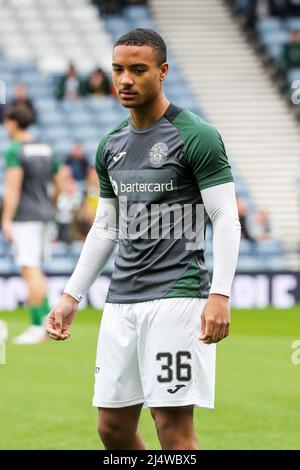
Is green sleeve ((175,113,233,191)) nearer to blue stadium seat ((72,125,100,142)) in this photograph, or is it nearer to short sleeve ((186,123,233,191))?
short sleeve ((186,123,233,191))

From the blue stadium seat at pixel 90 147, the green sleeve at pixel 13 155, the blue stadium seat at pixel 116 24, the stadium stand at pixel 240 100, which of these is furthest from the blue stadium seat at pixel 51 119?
the green sleeve at pixel 13 155

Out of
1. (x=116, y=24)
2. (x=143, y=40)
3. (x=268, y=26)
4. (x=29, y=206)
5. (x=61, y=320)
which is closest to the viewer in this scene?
(x=143, y=40)

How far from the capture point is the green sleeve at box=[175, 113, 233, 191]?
15.5 feet

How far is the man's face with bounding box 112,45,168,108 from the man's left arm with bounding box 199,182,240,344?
466mm

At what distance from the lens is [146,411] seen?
8211 mm

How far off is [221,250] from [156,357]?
50 cm

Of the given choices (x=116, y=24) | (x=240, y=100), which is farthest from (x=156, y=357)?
(x=116, y=24)

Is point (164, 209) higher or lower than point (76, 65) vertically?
lower

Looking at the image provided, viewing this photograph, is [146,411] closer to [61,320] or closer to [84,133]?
[61,320]

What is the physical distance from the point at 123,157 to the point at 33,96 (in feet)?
59.1

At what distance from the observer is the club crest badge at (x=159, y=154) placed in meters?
4.83

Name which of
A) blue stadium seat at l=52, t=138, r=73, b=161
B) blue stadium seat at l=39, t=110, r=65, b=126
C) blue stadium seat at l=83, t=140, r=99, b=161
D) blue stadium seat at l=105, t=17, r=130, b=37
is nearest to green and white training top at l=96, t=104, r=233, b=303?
blue stadium seat at l=52, t=138, r=73, b=161

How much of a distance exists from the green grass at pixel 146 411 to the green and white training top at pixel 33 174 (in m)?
1.27

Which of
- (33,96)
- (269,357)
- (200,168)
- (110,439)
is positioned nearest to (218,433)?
(110,439)
